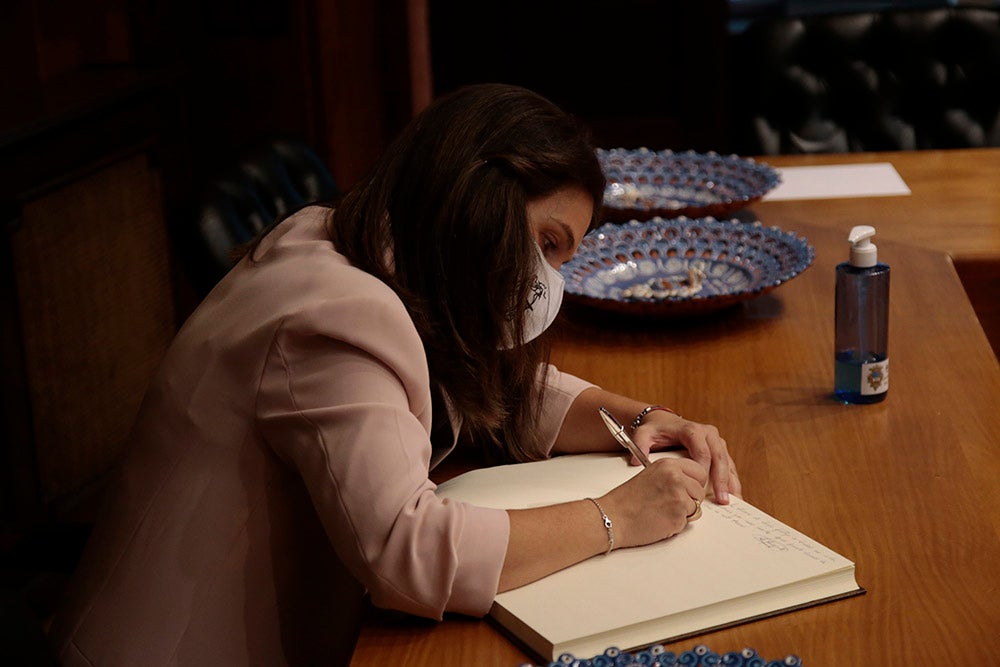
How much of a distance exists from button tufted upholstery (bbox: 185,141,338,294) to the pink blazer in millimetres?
411

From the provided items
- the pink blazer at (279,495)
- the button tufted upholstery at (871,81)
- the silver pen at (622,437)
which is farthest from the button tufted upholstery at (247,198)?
the button tufted upholstery at (871,81)

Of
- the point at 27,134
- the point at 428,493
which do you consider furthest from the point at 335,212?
the point at 27,134

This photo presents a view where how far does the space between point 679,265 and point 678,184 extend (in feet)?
1.41

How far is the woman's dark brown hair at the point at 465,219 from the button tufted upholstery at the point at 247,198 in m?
0.42

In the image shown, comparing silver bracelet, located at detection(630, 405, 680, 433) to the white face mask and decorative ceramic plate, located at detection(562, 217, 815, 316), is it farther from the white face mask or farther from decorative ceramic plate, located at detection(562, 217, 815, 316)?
decorative ceramic plate, located at detection(562, 217, 815, 316)

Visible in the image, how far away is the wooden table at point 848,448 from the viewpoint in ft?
3.38

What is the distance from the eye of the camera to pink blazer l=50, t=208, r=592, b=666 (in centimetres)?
106

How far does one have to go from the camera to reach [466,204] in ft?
3.79

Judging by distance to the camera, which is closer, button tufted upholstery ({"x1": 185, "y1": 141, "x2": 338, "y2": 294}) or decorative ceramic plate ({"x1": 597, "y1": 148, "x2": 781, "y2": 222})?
button tufted upholstery ({"x1": 185, "y1": 141, "x2": 338, "y2": 294})

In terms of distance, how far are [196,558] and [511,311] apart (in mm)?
376

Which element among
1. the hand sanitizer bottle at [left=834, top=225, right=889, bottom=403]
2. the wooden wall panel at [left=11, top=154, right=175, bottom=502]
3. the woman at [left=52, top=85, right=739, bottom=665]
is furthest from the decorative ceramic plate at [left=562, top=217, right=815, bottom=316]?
the wooden wall panel at [left=11, top=154, right=175, bottom=502]

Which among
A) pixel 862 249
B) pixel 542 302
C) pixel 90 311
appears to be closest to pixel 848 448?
pixel 862 249

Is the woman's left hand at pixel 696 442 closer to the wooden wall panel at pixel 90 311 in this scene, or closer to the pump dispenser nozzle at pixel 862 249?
the pump dispenser nozzle at pixel 862 249

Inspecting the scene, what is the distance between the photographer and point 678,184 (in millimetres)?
2334
